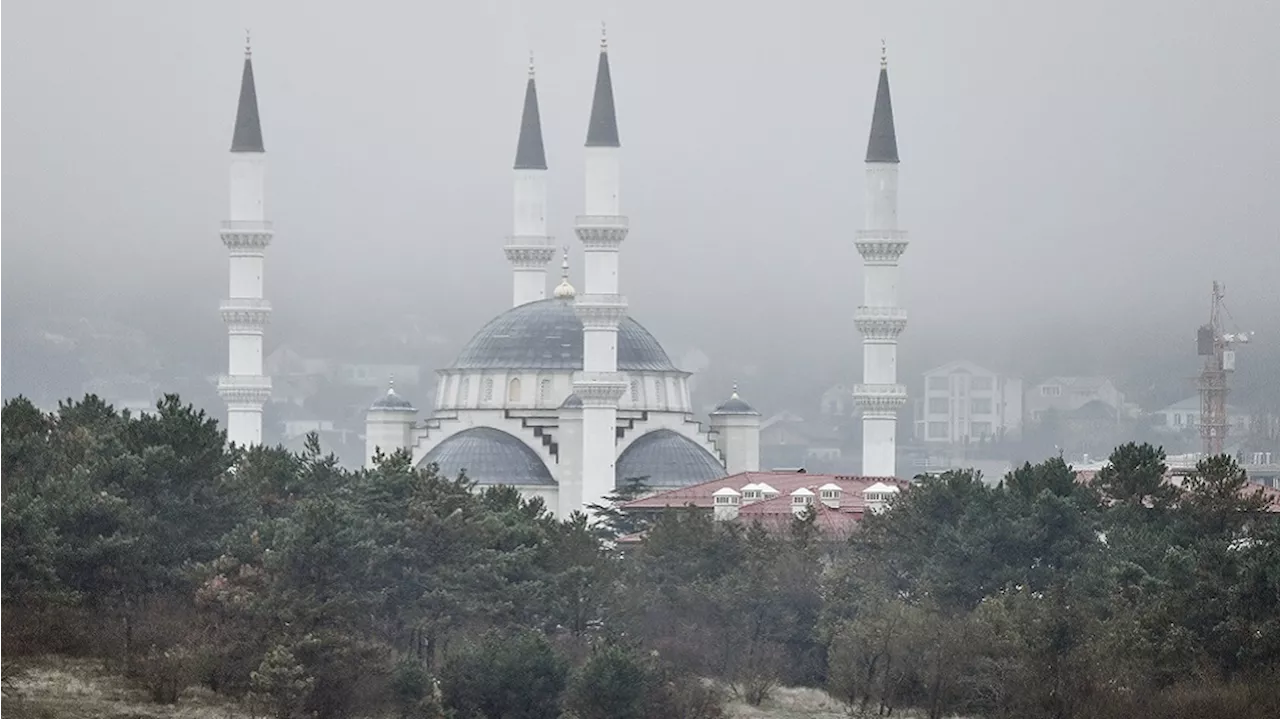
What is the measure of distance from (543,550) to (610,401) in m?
29.7

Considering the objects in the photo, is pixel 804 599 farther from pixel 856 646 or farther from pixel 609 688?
pixel 609 688

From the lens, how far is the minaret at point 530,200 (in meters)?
103

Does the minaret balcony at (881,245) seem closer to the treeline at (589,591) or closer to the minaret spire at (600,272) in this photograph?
the minaret spire at (600,272)

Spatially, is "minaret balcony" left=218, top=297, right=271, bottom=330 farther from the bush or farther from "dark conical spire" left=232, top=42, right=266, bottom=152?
the bush

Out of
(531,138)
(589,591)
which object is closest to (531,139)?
(531,138)

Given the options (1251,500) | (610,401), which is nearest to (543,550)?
(1251,500)

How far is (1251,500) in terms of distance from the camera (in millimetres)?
61938

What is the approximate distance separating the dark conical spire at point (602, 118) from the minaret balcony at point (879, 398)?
10198mm

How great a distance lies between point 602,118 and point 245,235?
36.7 feet

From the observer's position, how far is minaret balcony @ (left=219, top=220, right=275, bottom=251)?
90688 millimetres

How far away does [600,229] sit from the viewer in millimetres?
88875

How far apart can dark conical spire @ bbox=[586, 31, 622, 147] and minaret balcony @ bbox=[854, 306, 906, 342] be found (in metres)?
8.77

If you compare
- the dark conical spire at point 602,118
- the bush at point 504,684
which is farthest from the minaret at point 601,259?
the bush at point 504,684

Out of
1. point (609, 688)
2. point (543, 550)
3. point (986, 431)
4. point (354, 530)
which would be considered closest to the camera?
point (609, 688)
